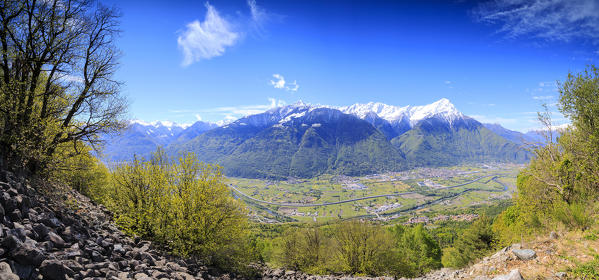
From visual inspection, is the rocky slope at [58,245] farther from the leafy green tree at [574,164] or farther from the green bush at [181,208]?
the leafy green tree at [574,164]

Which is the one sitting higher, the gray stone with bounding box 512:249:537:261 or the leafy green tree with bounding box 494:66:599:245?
the leafy green tree with bounding box 494:66:599:245

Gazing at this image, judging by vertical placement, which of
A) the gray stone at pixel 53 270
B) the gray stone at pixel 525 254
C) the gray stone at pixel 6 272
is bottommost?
the gray stone at pixel 525 254

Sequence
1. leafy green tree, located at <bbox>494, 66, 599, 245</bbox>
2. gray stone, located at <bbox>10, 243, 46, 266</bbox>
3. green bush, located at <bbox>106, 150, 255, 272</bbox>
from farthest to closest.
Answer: green bush, located at <bbox>106, 150, 255, 272</bbox>
leafy green tree, located at <bbox>494, 66, 599, 245</bbox>
gray stone, located at <bbox>10, 243, 46, 266</bbox>

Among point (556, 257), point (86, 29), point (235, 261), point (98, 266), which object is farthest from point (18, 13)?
point (556, 257)

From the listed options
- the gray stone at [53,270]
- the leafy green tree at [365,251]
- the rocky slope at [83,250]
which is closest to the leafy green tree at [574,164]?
the rocky slope at [83,250]

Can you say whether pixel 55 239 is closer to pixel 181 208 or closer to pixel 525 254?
pixel 181 208

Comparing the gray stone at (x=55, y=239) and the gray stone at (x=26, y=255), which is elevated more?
the gray stone at (x=26, y=255)

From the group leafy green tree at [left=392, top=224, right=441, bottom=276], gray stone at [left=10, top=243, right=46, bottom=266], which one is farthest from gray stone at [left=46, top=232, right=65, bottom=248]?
leafy green tree at [left=392, top=224, right=441, bottom=276]

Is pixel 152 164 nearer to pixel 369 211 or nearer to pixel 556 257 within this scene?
pixel 556 257

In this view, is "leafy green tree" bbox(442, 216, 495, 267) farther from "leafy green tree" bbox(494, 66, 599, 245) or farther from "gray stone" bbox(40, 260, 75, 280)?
"gray stone" bbox(40, 260, 75, 280)
